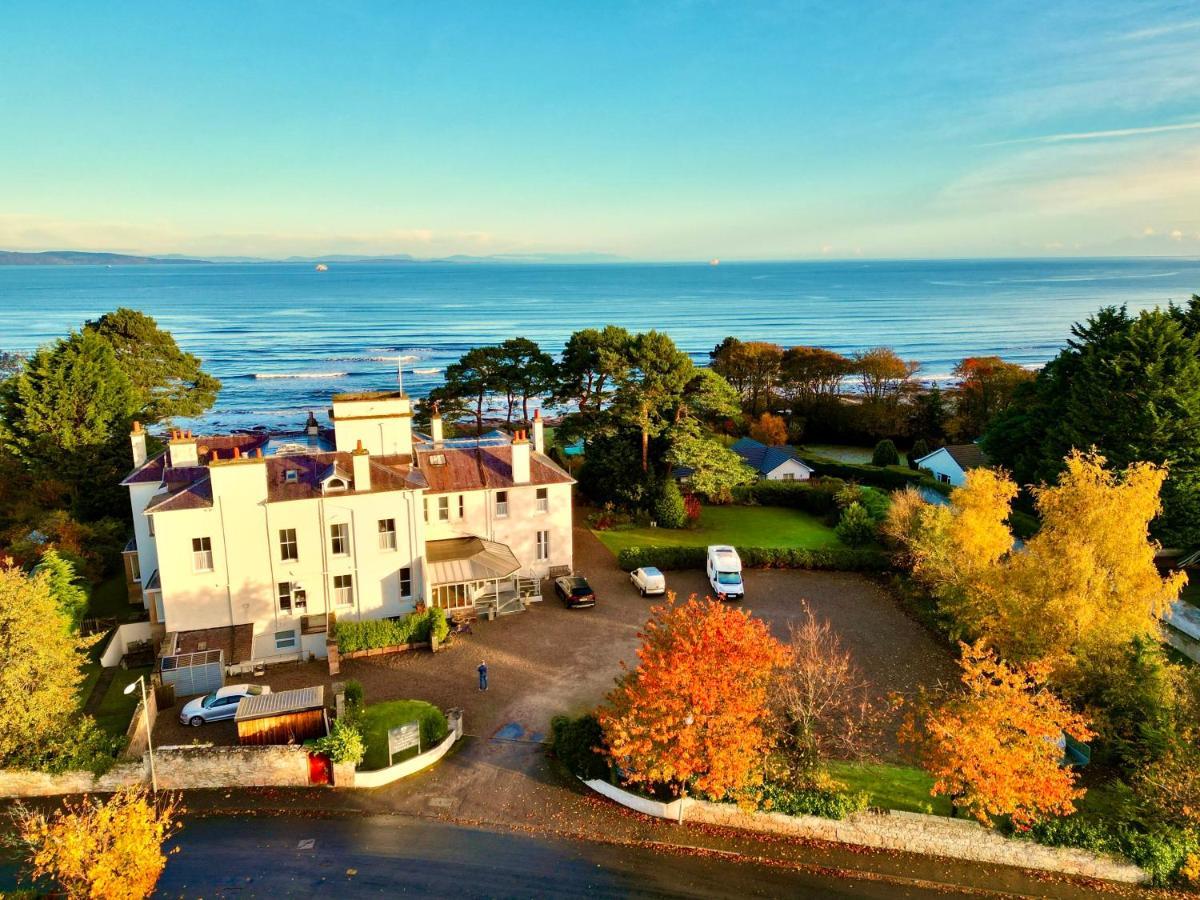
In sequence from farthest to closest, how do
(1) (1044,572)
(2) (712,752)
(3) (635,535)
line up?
(3) (635,535), (1) (1044,572), (2) (712,752)

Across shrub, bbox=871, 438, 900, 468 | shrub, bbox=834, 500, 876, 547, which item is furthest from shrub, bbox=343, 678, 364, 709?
shrub, bbox=871, 438, 900, 468

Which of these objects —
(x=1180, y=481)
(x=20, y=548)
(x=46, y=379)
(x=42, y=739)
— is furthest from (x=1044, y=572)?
(x=46, y=379)

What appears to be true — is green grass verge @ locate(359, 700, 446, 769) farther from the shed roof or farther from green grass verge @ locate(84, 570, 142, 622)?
green grass verge @ locate(84, 570, 142, 622)

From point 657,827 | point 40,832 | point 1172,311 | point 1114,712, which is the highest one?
point 1172,311

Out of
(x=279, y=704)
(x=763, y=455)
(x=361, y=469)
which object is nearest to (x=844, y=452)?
(x=763, y=455)

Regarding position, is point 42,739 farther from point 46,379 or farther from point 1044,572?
point 1044,572
